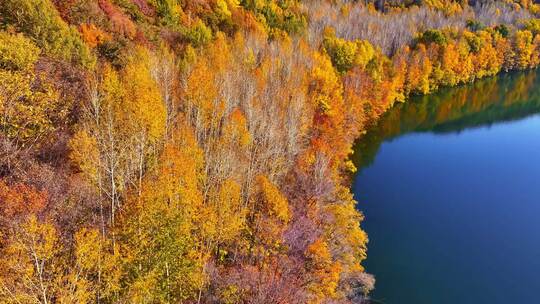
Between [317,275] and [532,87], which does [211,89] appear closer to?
[317,275]

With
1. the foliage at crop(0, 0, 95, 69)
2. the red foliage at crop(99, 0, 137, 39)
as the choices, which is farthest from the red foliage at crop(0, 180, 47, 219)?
the red foliage at crop(99, 0, 137, 39)

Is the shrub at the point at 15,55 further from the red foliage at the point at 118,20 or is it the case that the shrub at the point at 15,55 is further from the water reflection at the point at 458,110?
the water reflection at the point at 458,110

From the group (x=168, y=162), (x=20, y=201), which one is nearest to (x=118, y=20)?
(x=168, y=162)

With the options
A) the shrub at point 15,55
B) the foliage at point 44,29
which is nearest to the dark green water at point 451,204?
the shrub at point 15,55

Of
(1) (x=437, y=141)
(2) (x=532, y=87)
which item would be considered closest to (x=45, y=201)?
(1) (x=437, y=141)

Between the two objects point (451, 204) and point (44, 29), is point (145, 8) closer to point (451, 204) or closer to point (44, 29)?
point (44, 29)

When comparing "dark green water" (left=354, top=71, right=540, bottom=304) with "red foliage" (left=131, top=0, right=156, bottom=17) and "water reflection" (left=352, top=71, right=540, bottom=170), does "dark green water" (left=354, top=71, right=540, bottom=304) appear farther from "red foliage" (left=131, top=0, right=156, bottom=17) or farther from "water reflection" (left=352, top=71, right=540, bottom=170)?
"red foliage" (left=131, top=0, right=156, bottom=17)
